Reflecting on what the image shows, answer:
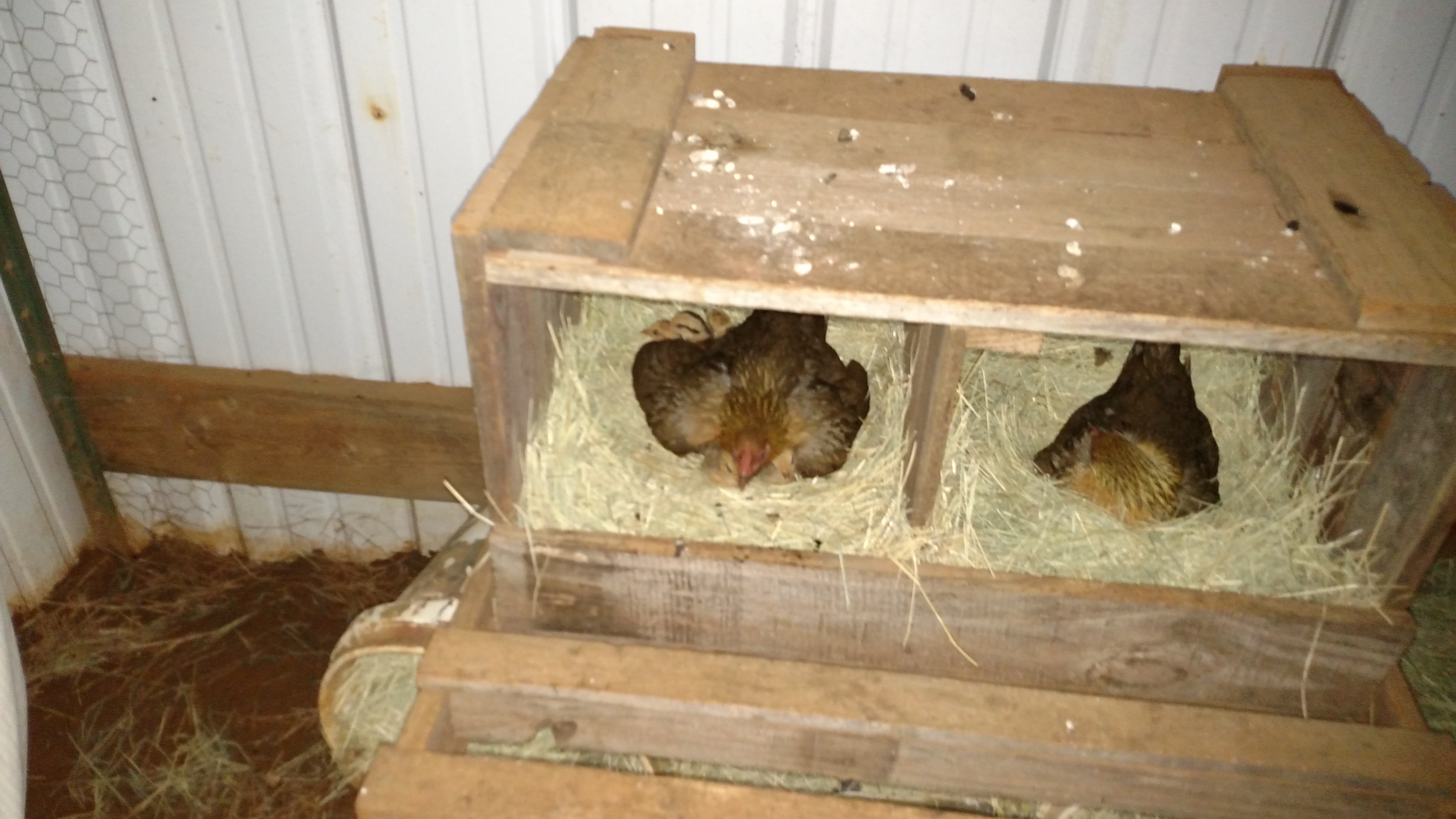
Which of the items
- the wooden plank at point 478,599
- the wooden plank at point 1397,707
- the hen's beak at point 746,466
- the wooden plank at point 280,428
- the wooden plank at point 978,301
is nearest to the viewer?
the wooden plank at point 978,301

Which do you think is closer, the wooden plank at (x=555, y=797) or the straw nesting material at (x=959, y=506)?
the wooden plank at (x=555, y=797)

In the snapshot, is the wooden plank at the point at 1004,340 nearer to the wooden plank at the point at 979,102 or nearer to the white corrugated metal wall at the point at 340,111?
the wooden plank at the point at 979,102

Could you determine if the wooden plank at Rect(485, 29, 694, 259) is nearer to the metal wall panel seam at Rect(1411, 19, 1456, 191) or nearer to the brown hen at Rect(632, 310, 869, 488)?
the brown hen at Rect(632, 310, 869, 488)

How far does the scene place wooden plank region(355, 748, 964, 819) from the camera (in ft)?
4.34

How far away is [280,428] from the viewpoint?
266 centimetres

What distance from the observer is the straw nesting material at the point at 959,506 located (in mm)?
1600

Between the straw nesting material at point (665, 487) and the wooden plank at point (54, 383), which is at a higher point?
the straw nesting material at point (665, 487)

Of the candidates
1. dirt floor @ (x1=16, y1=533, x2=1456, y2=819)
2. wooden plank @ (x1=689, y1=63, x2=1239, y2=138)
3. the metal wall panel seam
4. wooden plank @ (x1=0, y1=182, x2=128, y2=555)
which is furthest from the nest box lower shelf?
wooden plank @ (x1=0, y1=182, x2=128, y2=555)

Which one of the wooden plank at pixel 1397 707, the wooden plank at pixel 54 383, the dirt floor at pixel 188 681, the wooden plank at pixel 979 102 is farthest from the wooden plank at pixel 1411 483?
the wooden plank at pixel 54 383

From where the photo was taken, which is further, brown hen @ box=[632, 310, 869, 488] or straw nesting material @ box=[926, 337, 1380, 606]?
brown hen @ box=[632, 310, 869, 488]

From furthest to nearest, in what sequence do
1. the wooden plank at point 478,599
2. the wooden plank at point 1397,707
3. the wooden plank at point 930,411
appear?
the wooden plank at point 478,599 < the wooden plank at point 1397,707 < the wooden plank at point 930,411

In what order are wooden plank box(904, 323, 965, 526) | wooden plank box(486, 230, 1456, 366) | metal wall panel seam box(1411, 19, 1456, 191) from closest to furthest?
wooden plank box(486, 230, 1456, 366) < wooden plank box(904, 323, 965, 526) < metal wall panel seam box(1411, 19, 1456, 191)

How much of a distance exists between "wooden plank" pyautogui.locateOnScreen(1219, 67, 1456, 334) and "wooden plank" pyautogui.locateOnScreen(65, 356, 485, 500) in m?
1.97

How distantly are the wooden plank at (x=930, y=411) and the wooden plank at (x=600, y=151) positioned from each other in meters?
0.47
